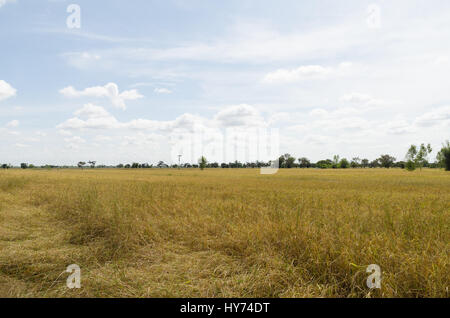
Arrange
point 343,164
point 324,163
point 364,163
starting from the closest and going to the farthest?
point 343,164, point 324,163, point 364,163

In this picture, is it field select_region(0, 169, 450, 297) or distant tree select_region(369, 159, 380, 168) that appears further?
distant tree select_region(369, 159, 380, 168)

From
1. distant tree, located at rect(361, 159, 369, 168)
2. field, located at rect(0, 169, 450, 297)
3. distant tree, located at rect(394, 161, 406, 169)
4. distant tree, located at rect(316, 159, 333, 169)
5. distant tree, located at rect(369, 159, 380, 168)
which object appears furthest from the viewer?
distant tree, located at rect(361, 159, 369, 168)

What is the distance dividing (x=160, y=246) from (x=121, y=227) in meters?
1.32

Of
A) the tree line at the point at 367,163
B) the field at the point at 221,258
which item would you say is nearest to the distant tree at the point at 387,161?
the tree line at the point at 367,163

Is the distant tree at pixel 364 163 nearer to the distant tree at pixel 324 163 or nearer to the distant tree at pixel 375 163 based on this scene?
the distant tree at pixel 375 163

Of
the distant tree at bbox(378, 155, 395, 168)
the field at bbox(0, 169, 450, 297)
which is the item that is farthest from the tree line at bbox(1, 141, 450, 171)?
the field at bbox(0, 169, 450, 297)

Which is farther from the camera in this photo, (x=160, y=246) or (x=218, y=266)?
(x=160, y=246)

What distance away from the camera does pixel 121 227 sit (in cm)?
608

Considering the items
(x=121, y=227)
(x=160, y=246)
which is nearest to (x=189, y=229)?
(x=160, y=246)

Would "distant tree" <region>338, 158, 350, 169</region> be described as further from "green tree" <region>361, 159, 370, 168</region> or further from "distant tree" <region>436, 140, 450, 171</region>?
"distant tree" <region>436, 140, 450, 171</region>

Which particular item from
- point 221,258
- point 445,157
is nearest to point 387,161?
point 445,157

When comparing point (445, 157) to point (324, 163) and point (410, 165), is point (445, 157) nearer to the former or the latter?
point (410, 165)
